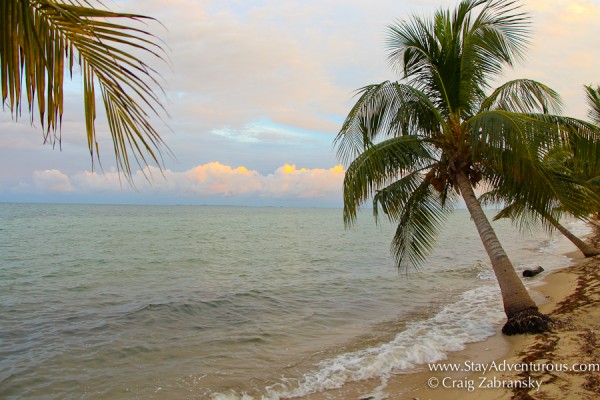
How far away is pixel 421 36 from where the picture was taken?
10.1 m

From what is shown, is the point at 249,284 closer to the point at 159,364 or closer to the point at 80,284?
the point at 80,284

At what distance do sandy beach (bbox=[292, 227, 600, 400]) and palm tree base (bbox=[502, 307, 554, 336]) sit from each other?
0.56 feet

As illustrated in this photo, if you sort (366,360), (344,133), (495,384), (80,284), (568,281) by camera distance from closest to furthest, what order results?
(495,384)
(366,360)
(344,133)
(568,281)
(80,284)

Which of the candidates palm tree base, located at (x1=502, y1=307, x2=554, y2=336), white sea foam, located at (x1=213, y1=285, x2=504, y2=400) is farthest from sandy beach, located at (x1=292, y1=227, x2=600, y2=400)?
white sea foam, located at (x1=213, y1=285, x2=504, y2=400)

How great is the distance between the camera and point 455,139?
9.02m

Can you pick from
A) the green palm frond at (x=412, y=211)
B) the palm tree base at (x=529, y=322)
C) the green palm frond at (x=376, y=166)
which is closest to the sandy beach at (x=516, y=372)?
the palm tree base at (x=529, y=322)

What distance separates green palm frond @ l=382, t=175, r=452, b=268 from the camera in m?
9.45

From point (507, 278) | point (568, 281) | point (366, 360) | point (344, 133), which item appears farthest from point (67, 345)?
point (568, 281)

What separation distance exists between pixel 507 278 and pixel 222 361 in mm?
6110

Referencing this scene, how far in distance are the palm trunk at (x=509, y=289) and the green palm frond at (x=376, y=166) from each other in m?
1.18

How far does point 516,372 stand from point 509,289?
8.38ft

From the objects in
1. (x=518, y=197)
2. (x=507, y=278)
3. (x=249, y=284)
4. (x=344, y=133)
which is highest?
(x=344, y=133)

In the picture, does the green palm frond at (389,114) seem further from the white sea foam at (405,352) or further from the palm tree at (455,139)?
the white sea foam at (405,352)

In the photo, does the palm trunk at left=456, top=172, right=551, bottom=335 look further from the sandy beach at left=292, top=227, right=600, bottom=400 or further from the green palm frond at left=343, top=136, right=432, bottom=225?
the green palm frond at left=343, top=136, right=432, bottom=225
